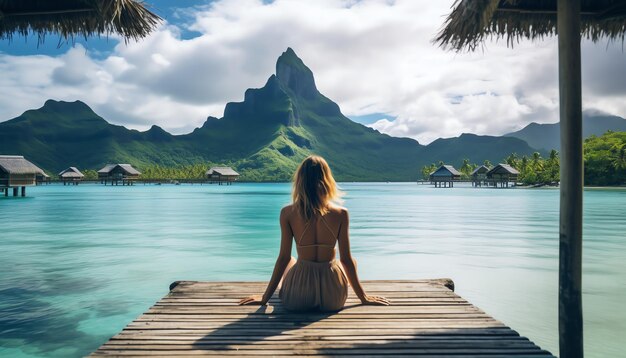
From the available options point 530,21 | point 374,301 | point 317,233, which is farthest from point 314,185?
point 530,21

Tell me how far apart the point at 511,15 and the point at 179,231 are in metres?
19.4

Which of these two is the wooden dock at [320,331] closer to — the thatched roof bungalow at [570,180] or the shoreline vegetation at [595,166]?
the thatched roof bungalow at [570,180]

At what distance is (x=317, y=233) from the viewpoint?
4.24 meters

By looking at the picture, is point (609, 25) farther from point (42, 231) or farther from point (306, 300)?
point (42, 231)

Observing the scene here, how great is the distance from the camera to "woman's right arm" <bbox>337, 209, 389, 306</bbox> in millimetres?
4211

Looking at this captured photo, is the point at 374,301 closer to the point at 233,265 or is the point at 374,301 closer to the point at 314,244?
the point at 314,244

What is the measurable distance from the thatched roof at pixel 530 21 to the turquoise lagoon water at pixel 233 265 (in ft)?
15.4

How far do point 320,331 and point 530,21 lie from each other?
511 centimetres

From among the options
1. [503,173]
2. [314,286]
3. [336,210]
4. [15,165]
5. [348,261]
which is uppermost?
[503,173]

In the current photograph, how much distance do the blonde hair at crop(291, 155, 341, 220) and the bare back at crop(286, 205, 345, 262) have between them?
0.12 meters

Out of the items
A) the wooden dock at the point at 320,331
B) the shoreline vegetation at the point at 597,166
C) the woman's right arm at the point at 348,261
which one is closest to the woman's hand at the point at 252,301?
the wooden dock at the point at 320,331

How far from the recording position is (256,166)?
609 feet

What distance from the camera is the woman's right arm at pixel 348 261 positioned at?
4.21 metres

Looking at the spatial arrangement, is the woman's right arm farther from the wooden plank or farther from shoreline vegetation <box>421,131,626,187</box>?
shoreline vegetation <box>421,131,626,187</box>
